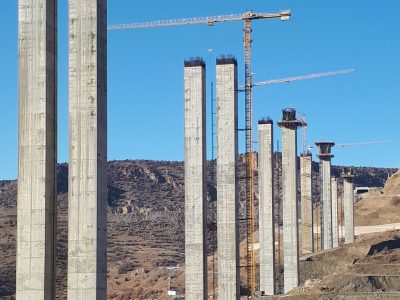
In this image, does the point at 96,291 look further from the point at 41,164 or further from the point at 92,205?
the point at 41,164

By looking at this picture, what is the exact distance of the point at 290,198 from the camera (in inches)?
2126

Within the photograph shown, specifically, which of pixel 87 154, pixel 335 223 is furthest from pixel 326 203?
pixel 87 154

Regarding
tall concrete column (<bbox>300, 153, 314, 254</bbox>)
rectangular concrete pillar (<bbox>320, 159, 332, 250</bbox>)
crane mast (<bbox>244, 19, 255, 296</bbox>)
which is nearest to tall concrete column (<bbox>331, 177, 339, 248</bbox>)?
rectangular concrete pillar (<bbox>320, 159, 332, 250</bbox>)

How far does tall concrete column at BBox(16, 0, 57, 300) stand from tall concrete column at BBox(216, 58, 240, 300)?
16.9m

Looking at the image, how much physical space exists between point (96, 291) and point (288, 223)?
34843 millimetres

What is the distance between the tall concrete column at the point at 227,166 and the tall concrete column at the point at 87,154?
47.7ft

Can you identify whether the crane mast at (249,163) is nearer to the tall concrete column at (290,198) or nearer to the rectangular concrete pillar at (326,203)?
the tall concrete column at (290,198)

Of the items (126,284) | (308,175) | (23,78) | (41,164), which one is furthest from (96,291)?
(126,284)

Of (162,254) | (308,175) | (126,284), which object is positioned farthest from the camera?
(162,254)

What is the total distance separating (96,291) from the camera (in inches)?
815

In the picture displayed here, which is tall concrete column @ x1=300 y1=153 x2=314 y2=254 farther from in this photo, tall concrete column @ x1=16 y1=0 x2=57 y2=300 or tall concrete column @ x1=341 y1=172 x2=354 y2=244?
tall concrete column @ x1=16 y1=0 x2=57 y2=300

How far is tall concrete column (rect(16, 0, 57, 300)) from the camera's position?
62.0ft

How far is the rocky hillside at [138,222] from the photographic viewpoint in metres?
86.2

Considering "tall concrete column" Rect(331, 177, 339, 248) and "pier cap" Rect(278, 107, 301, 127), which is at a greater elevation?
"pier cap" Rect(278, 107, 301, 127)
